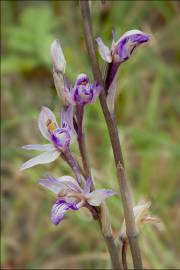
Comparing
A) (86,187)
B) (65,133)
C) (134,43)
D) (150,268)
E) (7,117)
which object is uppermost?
(7,117)

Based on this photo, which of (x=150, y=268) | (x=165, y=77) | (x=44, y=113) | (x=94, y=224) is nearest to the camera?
(x=44, y=113)

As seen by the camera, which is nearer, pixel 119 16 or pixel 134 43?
pixel 134 43

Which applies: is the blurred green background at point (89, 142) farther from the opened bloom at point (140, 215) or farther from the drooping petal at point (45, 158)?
the drooping petal at point (45, 158)

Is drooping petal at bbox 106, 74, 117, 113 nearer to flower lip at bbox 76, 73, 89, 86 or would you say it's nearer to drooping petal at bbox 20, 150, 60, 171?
flower lip at bbox 76, 73, 89, 86

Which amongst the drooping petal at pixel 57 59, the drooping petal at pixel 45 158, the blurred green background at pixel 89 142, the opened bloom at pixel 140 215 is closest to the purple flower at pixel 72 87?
the drooping petal at pixel 57 59

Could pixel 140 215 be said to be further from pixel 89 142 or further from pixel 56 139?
pixel 89 142

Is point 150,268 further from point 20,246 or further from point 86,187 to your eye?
point 86,187

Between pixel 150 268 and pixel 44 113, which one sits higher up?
pixel 44 113

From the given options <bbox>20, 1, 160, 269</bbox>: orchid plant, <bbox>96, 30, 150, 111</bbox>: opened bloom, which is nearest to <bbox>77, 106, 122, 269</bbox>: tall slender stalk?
<bbox>20, 1, 160, 269</bbox>: orchid plant

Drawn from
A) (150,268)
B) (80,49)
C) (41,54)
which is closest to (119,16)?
(80,49)
